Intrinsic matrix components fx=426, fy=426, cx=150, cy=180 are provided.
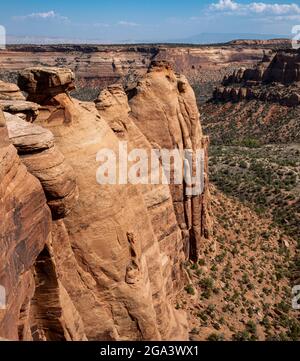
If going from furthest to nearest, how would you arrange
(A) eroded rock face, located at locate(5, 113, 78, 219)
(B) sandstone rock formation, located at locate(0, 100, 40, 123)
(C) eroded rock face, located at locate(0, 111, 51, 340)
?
(B) sandstone rock formation, located at locate(0, 100, 40, 123)
(A) eroded rock face, located at locate(5, 113, 78, 219)
(C) eroded rock face, located at locate(0, 111, 51, 340)

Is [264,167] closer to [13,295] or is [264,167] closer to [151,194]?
[151,194]

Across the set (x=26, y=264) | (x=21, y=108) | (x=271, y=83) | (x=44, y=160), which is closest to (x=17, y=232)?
(x=26, y=264)

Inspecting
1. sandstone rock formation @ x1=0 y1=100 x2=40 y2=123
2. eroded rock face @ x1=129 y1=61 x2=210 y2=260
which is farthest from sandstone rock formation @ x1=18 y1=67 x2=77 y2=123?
eroded rock face @ x1=129 y1=61 x2=210 y2=260

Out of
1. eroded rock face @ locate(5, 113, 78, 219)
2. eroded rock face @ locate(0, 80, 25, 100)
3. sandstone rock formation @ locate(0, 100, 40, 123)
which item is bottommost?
eroded rock face @ locate(5, 113, 78, 219)

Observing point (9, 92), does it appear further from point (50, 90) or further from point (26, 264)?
point (26, 264)

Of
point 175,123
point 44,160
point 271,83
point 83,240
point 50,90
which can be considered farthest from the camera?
point 271,83

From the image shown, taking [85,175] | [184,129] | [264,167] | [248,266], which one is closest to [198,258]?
[248,266]

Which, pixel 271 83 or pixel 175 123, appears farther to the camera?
pixel 271 83

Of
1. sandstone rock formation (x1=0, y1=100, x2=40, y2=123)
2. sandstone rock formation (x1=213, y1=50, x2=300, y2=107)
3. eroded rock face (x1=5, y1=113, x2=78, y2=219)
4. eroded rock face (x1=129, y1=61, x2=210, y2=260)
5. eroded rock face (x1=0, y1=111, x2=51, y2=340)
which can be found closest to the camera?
eroded rock face (x1=0, y1=111, x2=51, y2=340)

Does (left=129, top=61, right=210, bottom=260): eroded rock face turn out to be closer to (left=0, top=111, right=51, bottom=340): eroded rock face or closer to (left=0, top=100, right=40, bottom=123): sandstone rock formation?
(left=0, top=100, right=40, bottom=123): sandstone rock formation

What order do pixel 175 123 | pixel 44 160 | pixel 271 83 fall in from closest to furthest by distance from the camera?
pixel 44 160, pixel 175 123, pixel 271 83
